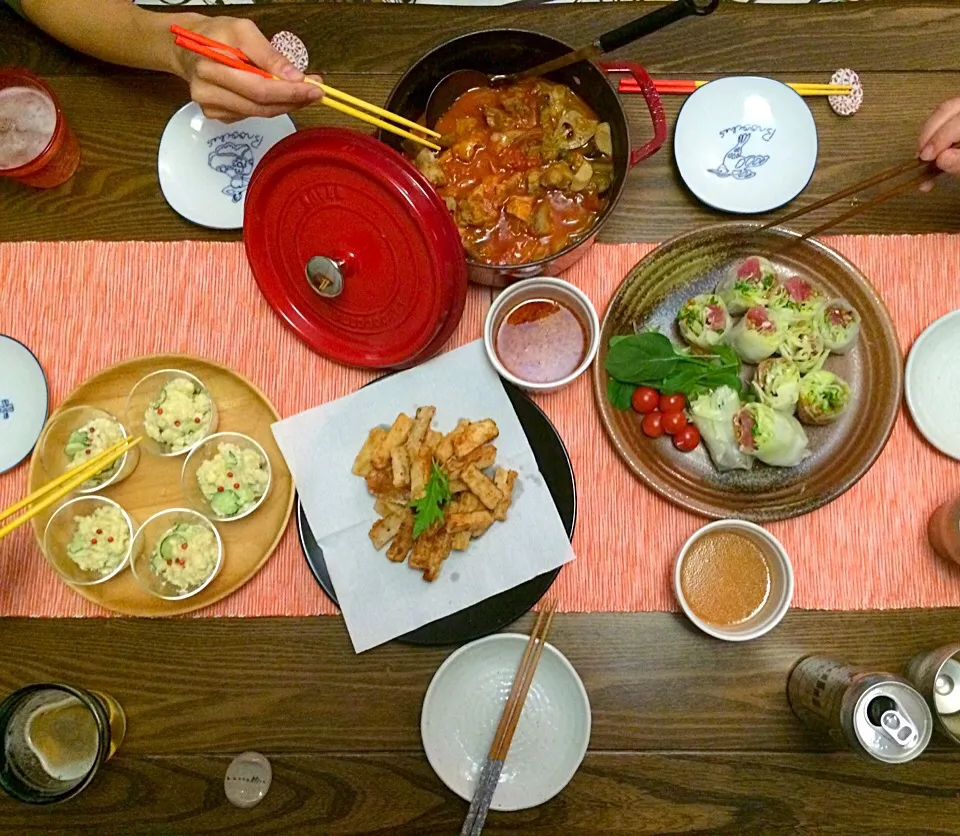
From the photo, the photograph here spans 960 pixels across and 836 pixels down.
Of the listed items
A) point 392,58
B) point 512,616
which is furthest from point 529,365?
point 392,58

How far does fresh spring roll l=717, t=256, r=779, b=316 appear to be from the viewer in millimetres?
1687

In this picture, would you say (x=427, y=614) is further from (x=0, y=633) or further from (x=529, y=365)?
(x=0, y=633)

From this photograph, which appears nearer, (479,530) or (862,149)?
(479,530)

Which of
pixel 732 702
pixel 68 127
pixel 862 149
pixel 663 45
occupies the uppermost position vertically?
pixel 663 45

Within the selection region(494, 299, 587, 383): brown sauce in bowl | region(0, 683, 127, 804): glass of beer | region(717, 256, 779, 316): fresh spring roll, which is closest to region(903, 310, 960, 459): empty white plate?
region(717, 256, 779, 316): fresh spring roll

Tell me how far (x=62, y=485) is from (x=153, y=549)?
25 centimetres

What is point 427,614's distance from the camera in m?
1.69

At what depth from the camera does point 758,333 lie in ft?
5.43

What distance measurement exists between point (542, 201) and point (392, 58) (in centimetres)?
59

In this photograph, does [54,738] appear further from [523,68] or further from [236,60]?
[523,68]

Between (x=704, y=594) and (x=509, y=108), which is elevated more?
(x=509, y=108)

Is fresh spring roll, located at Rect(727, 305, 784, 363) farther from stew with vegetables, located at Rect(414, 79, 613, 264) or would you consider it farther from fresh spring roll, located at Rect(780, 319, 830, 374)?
stew with vegetables, located at Rect(414, 79, 613, 264)

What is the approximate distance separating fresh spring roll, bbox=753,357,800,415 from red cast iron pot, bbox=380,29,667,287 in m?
0.52

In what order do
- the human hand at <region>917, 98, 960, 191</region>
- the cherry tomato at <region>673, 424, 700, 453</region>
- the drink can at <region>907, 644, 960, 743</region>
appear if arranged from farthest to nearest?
the cherry tomato at <region>673, 424, 700, 453</region>, the drink can at <region>907, 644, 960, 743</region>, the human hand at <region>917, 98, 960, 191</region>
